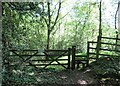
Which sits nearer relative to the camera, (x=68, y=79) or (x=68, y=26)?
(x=68, y=79)

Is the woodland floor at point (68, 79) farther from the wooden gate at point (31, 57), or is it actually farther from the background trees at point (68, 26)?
the background trees at point (68, 26)

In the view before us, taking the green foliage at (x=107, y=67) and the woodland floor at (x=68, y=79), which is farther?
the green foliage at (x=107, y=67)

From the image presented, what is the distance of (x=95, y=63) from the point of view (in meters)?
7.50

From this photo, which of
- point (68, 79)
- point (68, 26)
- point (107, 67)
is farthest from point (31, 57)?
point (68, 26)

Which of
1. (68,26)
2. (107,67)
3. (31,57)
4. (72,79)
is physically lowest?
(72,79)

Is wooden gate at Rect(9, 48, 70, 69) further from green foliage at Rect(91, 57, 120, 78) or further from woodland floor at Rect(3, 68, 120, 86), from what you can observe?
green foliage at Rect(91, 57, 120, 78)

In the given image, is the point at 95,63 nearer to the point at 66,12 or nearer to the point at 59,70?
the point at 59,70

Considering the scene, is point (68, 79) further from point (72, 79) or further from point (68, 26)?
point (68, 26)

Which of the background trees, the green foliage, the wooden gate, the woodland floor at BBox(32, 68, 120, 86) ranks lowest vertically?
the woodland floor at BBox(32, 68, 120, 86)

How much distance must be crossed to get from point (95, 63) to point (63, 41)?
265 inches

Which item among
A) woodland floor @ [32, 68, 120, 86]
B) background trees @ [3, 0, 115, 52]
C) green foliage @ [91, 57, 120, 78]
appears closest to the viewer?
woodland floor @ [32, 68, 120, 86]

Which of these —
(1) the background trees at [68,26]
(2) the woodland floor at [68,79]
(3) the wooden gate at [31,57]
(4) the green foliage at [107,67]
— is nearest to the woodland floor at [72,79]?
(2) the woodland floor at [68,79]

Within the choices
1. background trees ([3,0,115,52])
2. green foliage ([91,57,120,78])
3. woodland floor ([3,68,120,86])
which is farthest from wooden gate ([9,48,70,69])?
background trees ([3,0,115,52])

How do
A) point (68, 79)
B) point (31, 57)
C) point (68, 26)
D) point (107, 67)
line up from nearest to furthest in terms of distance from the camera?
point (68, 79), point (107, 67), point (31, 57), point (68, 26)
